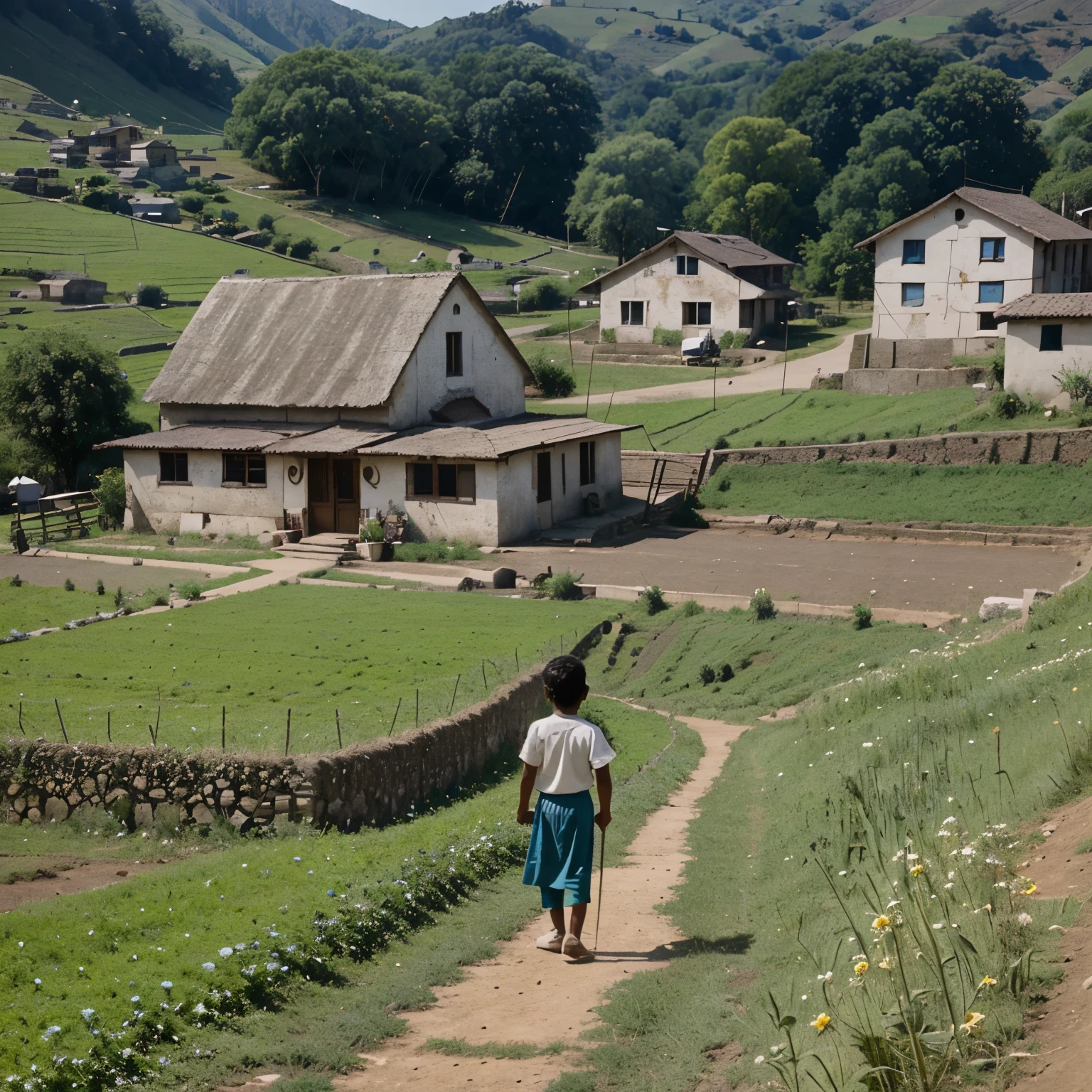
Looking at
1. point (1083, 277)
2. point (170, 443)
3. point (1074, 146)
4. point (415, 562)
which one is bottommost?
point (415, 562)

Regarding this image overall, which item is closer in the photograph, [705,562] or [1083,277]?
Result: [705,562]

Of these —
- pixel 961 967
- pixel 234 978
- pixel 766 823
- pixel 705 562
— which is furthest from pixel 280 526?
pixel 961 967

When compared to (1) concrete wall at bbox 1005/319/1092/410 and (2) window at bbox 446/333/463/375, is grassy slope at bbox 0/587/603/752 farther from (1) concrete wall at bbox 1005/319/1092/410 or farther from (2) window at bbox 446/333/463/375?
(1) concrete wall at bbox 1005/319/1092/410

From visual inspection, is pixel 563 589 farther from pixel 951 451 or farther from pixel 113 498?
pixel 113 498

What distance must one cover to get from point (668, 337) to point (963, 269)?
1481 centimetres

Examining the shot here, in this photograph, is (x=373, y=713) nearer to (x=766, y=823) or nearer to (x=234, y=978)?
(x=766, y=823)

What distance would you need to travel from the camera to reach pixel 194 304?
2955 inches

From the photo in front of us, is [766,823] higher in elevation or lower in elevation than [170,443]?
lower

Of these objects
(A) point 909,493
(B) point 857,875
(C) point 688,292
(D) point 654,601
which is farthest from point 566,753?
(C) point 688,292

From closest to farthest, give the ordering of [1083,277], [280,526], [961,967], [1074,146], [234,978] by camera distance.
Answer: [961,967] → [234,978] → [280,526] → [1083,277] → [1074,146]

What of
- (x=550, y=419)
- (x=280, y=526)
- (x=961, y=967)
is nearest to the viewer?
(x=961, y=967)

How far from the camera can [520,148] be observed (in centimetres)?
12238

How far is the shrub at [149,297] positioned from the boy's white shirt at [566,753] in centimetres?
6966

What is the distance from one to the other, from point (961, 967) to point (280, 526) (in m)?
33.8
